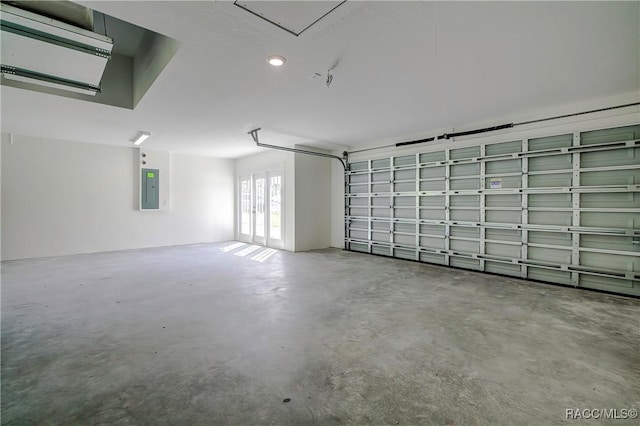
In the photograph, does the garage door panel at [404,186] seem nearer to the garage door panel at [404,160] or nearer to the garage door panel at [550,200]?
the garage door panel at [404,160]

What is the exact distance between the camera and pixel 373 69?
3180 millimetres

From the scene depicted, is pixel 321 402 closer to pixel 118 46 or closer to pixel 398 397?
pixel 398 397

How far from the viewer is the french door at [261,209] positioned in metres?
8.00

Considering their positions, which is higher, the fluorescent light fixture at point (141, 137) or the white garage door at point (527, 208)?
the fluorescent light fixture at point (141, 137)

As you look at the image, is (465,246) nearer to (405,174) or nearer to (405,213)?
(405,213)

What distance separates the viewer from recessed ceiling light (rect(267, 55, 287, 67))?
2.86 meters

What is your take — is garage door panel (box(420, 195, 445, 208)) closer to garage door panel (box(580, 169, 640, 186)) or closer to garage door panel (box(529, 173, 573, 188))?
garage door panel (box(529, 173, 573, 188))

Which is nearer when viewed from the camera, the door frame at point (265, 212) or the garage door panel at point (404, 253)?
the garage door panel at point (404, 253)

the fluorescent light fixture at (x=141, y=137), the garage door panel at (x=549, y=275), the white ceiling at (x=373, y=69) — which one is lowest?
the garage door panel at (x=549, y=275)

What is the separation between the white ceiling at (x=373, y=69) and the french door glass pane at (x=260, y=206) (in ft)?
9.58

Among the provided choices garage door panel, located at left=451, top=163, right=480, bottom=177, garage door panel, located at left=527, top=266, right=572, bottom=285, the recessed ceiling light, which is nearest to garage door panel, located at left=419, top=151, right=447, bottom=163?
garage door panel, located at left=451, top=163, right=480, bottom=177

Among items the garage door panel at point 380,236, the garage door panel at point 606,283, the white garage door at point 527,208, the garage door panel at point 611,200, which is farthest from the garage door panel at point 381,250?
the garage door panel at point 611,200

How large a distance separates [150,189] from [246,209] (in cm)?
276

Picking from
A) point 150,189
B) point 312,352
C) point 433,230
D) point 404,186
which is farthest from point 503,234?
point 150,189
